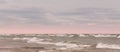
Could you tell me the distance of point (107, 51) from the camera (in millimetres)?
37000

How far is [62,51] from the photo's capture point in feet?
113

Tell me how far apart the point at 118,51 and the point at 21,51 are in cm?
1145

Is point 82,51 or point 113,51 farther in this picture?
point 113,51

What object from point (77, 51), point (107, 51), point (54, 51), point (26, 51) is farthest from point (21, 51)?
point (107, 51)

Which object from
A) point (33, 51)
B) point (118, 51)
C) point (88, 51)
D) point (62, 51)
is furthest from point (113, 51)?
point (33, 51)

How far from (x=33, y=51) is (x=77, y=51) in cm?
529

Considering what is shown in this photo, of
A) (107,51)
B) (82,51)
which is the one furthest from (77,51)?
(107,51)

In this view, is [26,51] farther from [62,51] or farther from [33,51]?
[62,51]

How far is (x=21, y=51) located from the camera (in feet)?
119

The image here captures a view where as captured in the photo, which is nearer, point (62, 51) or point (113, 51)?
Answer: point (62, 51)

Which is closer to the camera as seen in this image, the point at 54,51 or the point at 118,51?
the point at 54,51

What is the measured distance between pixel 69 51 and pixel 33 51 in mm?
4435

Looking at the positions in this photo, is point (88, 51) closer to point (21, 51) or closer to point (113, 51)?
point (113, 51)

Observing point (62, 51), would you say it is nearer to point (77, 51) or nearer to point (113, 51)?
point (77, 51)
